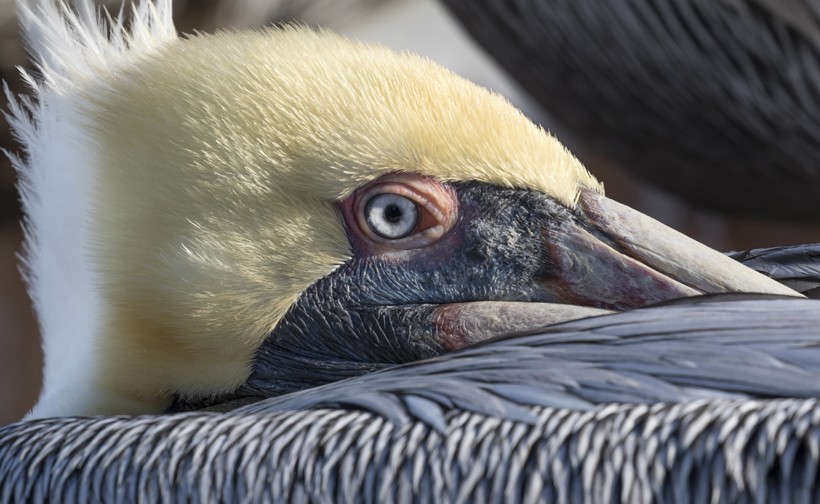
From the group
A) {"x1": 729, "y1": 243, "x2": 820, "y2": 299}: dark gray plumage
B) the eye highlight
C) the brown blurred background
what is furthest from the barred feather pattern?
the brown blurred background

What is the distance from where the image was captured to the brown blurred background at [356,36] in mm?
3047

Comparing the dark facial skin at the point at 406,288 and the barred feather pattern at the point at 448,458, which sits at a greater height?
the dark facial skin at the point at 406,288

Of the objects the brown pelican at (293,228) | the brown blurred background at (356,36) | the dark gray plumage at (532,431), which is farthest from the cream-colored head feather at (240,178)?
the brown blurred background at (356,36)

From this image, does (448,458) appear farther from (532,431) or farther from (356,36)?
(356,36)

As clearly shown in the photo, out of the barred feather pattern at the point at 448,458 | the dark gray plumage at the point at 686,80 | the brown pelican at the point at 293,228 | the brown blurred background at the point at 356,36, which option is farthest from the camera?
the brown blurred background at the point at 356,36

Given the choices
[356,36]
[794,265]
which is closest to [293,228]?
[794,265]

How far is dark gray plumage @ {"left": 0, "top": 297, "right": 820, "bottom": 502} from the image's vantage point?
2.46ft

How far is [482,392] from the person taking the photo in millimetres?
837

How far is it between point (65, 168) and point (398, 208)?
1.20ft

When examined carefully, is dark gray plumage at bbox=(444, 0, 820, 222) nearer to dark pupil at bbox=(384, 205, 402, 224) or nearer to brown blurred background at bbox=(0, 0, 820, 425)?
brown blurred background at bbox=(0, 0, 820, 425)

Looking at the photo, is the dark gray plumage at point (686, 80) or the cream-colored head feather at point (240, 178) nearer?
the cream-colored head feather at point (240, 178)

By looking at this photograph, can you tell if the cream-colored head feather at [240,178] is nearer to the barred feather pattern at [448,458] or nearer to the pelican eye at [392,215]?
the pelican eye at [392,215]

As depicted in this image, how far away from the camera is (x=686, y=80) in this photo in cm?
211

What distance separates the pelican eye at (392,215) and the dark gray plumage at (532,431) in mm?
240
